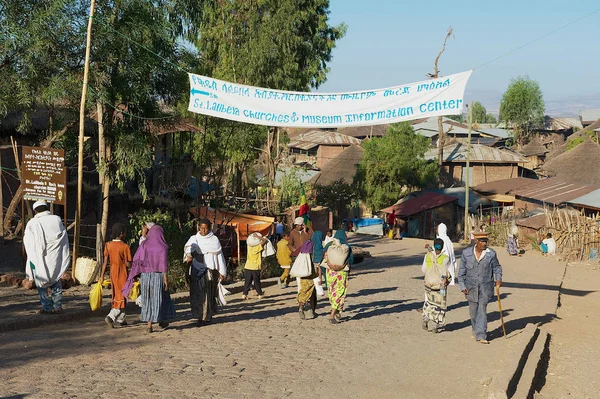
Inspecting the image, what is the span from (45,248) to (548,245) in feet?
80.0

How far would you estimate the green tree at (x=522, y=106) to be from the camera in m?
87.4

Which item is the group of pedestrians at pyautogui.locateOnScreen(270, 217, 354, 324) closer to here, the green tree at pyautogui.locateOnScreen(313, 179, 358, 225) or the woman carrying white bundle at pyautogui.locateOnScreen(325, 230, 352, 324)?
the woman carrying white bundle at pyautogui.locateOnScreen(325, 230, 352, 324)

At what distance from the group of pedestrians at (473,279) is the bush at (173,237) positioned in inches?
214

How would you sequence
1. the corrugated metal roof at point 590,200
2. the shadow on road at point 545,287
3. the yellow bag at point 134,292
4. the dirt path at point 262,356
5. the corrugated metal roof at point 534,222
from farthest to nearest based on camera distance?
the corrugated metal roof at point 534,222
the corrugated metal roof at point 590,200
the shadow on road at point 545,287
the yellow bag at point 134,292
the dirt path at point 262,356

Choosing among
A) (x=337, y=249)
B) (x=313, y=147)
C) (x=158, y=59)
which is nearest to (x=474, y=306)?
(x=337, y=249)

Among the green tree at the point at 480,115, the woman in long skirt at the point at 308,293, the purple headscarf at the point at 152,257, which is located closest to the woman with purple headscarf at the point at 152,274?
the purple headscarf at the point at 152,257

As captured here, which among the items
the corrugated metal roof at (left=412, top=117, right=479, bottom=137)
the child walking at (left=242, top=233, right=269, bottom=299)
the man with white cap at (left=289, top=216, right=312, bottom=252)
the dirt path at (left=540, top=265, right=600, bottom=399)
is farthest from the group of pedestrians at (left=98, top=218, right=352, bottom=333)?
the corrugated metal roof at (left=412, top=117, right=479, bottom=137)

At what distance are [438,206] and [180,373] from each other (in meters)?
35.8

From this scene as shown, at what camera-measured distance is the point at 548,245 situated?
31172 mm

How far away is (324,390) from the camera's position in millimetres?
7832

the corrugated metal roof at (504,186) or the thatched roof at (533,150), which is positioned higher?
the thatched roof at (533,150)

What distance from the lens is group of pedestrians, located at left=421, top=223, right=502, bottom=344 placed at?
11219mm

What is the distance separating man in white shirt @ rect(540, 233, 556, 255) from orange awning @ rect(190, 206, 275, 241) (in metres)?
15.8

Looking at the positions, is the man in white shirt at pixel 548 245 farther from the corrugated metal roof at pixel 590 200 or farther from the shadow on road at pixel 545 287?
the shadow on road at pixel 545 287
